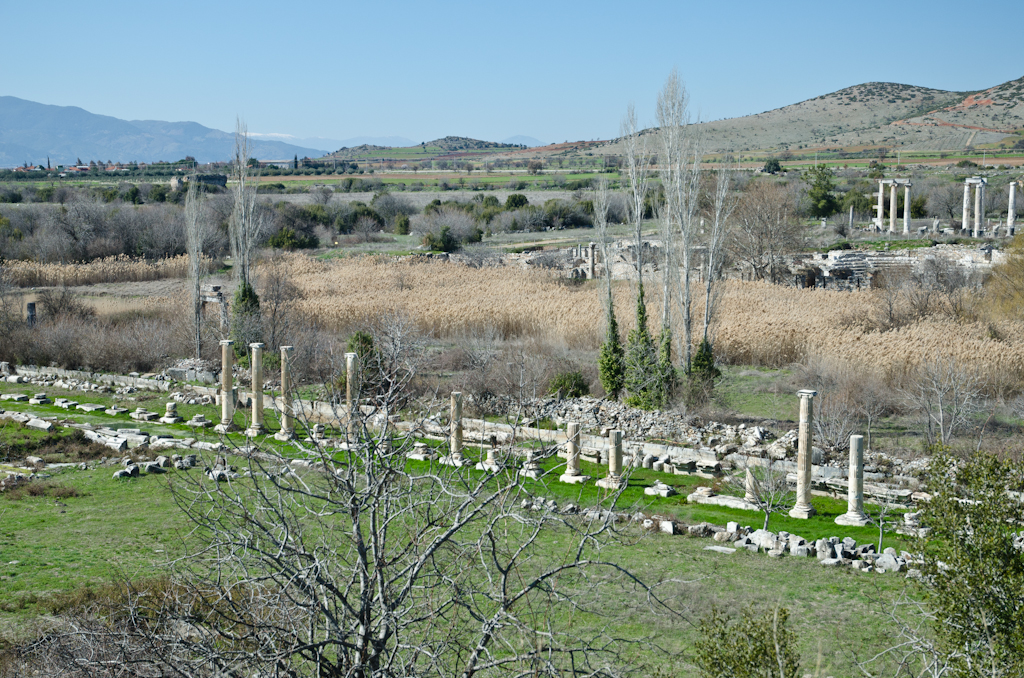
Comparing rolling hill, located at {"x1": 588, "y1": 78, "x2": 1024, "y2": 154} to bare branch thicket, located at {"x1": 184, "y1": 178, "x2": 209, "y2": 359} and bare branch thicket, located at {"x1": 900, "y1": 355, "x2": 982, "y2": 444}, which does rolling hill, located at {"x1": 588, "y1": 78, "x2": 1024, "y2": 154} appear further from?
bare branch thicket, located at {"x1": 184, "y1": 178, "x2": 209, "y2": 359}

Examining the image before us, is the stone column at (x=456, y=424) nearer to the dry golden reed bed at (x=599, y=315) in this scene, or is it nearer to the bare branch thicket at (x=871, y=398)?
the dry golden reed bed at (x=599, y=315)

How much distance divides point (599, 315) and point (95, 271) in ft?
74.9

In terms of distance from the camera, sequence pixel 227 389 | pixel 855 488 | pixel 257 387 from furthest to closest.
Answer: pixel 227 389
pixel 257 387
pixel 855 488

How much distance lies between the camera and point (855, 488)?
13.2 metres

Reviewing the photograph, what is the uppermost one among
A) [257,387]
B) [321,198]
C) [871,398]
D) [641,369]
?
[321,198]

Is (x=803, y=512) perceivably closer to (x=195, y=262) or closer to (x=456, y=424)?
(x=456, y=424)

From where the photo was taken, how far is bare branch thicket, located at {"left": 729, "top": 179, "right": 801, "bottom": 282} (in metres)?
36.5

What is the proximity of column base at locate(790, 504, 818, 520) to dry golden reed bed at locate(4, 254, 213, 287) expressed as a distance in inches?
1212

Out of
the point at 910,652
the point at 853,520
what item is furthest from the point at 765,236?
the point at 910,652

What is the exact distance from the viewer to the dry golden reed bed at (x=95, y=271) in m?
36.1

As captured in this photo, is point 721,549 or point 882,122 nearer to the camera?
point 721,549

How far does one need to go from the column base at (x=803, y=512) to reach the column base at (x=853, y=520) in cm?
51

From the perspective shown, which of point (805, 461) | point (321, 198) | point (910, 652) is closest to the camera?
point (910, 652)

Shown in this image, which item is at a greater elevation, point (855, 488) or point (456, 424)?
point (456, 424)
